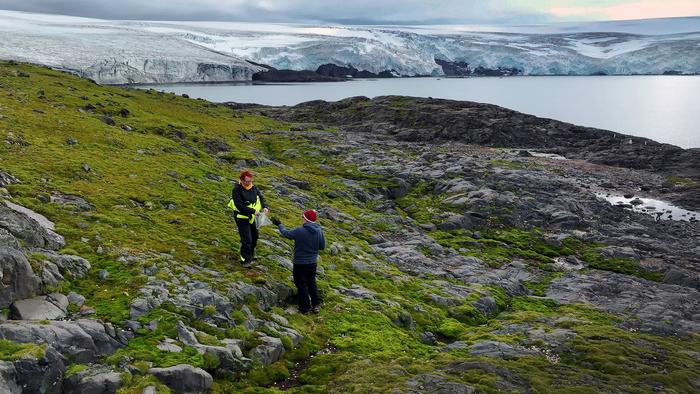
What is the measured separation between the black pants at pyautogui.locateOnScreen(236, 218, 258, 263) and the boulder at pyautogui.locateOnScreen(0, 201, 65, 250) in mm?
5558

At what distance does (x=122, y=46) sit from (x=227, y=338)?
552ft

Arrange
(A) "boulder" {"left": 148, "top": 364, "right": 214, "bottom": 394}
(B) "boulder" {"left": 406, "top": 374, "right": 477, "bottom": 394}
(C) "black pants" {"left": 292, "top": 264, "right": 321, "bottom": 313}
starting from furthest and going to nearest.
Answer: (C) "black pants" {"left": 292, "top": 264, "right": 321, "bottom": 313}, (B) "boulder" {"left": 406, "top": 374, "right": 477, "bottom": 394}, (A) "boulder" {"left": 148, "top": 364, "right": 214, "bottom": 394}

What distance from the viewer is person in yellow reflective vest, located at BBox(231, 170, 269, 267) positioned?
1670 centimetres

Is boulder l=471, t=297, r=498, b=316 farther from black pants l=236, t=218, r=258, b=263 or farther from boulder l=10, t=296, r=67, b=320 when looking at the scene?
boulder l=10, t=296, r=67, b=320

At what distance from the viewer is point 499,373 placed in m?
13.2

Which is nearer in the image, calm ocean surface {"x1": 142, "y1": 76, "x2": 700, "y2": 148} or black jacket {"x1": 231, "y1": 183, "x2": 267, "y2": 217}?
black jacket {"x1": 231, "y1": 183, "x2": 267, "y2": 217}

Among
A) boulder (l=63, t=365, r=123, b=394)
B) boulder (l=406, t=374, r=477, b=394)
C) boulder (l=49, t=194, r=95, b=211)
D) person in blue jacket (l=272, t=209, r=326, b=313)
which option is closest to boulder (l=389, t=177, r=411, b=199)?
boulder (l=49, t=194, r=95, b=211)

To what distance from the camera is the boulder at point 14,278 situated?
1123 centimetres

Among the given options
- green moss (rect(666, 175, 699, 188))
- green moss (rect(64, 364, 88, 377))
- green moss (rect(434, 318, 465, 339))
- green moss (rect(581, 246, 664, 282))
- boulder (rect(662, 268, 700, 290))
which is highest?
green moss (rect(64, 364, 88, 377))

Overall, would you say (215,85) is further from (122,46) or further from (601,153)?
(601,153)

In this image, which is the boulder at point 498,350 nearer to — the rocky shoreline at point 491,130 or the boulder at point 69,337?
the boulder at point 69,337

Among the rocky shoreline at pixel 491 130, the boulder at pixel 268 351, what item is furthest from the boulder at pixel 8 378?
the rocky shoreline at pixel 491 130

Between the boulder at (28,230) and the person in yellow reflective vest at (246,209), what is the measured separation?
5.53m

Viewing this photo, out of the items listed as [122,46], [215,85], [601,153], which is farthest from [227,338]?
[215,85]
